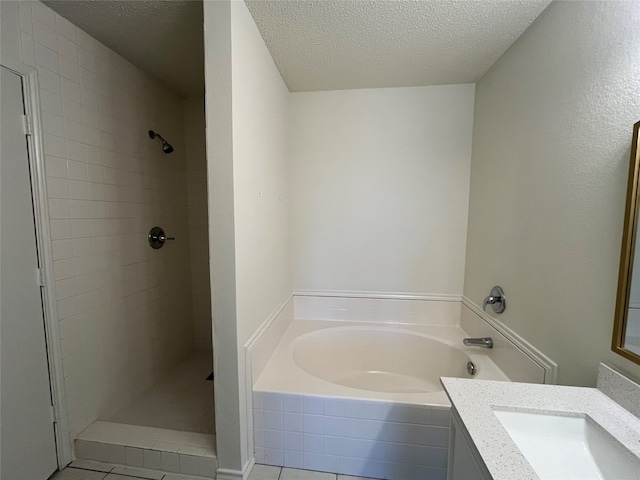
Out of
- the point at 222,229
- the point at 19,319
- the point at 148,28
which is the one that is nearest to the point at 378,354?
the point at 222,229

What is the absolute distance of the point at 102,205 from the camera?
1675 mm

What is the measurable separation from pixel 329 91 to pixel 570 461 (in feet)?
7.64

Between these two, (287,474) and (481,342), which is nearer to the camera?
(287,474)

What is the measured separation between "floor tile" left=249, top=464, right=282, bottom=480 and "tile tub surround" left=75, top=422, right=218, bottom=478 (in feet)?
0.66

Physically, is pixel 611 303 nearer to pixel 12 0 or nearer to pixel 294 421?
pixel 294 421

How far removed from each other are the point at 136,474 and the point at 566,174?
2446 millimetres

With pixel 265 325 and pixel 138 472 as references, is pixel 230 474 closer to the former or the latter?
pixel 138 472

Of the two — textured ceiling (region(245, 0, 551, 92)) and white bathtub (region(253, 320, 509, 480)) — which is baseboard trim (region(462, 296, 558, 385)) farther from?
textured ceiling (region(245, 0, 551, 92))

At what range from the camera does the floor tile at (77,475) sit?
4.53 feet

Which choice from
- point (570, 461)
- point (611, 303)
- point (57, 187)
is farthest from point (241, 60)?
point (570, 461)

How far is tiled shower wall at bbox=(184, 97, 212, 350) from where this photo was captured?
7.97ft

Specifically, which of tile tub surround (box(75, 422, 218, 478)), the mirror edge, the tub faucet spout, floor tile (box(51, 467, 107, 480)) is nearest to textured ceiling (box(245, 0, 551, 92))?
the mirror edge

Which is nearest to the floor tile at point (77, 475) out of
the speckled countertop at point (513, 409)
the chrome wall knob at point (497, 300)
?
the speckled countertop at point (513, 409)

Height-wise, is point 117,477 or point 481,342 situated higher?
point 481,342
